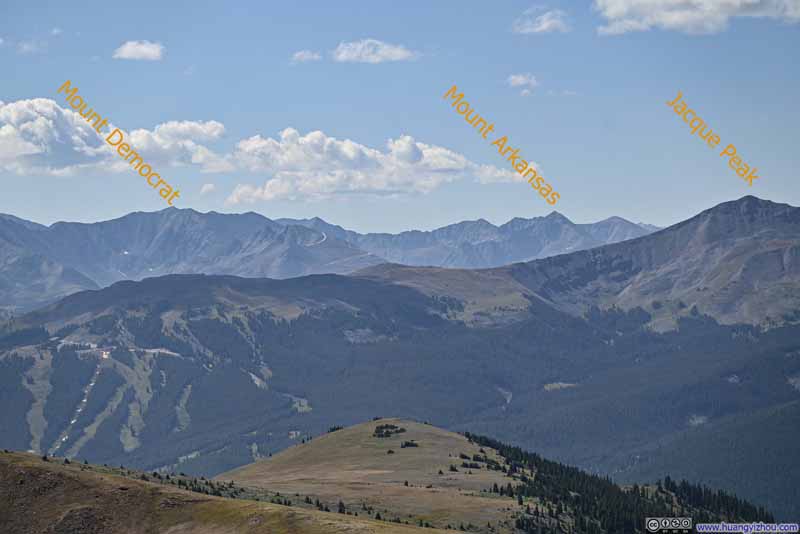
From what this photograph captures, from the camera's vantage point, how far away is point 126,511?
133125mm

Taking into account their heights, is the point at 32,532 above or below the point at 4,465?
below

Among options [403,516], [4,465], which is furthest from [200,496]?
[403,516]

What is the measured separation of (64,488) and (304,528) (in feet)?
127

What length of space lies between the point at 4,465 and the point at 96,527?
76.7ft

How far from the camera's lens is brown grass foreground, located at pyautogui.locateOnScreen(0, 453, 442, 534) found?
4966 inches

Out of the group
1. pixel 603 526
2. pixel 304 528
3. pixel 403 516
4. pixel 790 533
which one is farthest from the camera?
pixel 603 526

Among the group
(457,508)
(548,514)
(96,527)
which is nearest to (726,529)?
(548,514)

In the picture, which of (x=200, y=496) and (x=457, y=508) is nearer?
(x=200, y=496)

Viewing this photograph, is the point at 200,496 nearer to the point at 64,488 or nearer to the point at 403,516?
the point at 64,488

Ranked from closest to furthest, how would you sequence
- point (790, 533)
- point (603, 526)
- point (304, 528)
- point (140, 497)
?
point (304, 528) < point (140, 497) < point (790, 533) < point (603, 526)

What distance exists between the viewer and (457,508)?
180000mm

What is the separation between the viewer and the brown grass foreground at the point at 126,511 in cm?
12612

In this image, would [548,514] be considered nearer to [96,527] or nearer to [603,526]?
[603,526]

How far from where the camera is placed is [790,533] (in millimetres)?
182500
